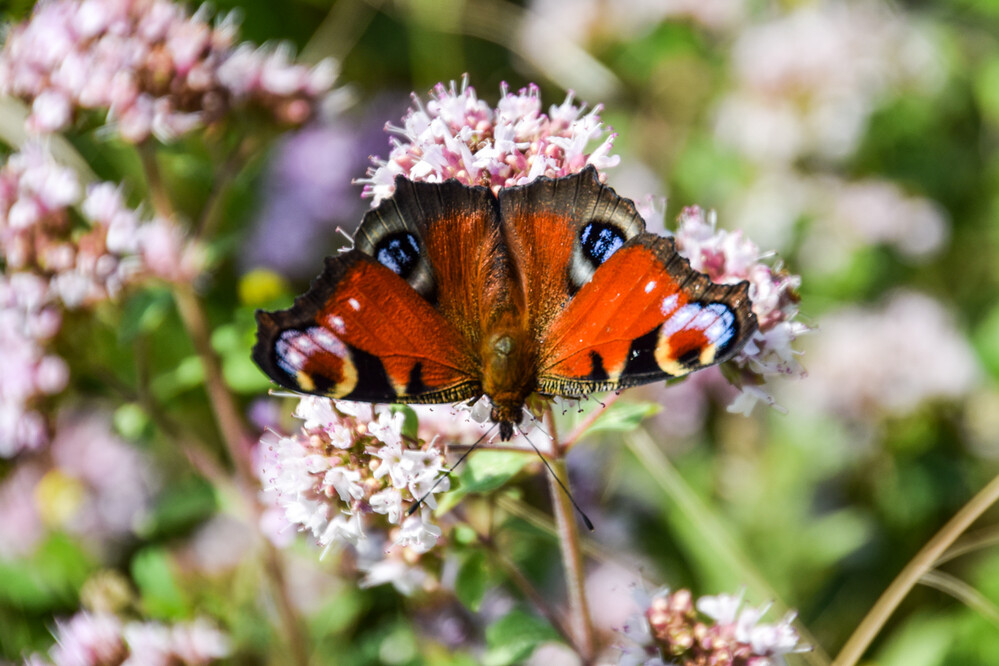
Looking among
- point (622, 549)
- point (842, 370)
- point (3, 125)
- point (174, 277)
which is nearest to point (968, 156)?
point (842, 370)

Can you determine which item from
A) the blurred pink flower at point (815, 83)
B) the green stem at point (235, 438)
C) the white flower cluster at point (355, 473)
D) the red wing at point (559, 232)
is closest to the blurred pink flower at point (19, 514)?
Result: the green stem at point (235, 438)

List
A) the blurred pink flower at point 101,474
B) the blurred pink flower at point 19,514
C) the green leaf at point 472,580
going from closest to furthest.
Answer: the green leaf at point 472,580 < the blurred pink flower at point 19,514 < the blurred pink flower at point 101,474

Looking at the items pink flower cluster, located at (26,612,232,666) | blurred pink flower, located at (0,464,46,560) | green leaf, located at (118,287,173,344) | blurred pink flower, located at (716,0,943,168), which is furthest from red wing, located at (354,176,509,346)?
blurred pink flower, located at (716,0,943,168)

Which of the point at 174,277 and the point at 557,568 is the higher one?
the point at 174,277

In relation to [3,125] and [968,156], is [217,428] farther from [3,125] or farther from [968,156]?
[968,156]

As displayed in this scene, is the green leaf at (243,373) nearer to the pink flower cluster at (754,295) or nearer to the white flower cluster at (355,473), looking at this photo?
the white flower cluster at (355,473)

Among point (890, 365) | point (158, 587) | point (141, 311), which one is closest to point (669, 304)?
point (141, 311)
